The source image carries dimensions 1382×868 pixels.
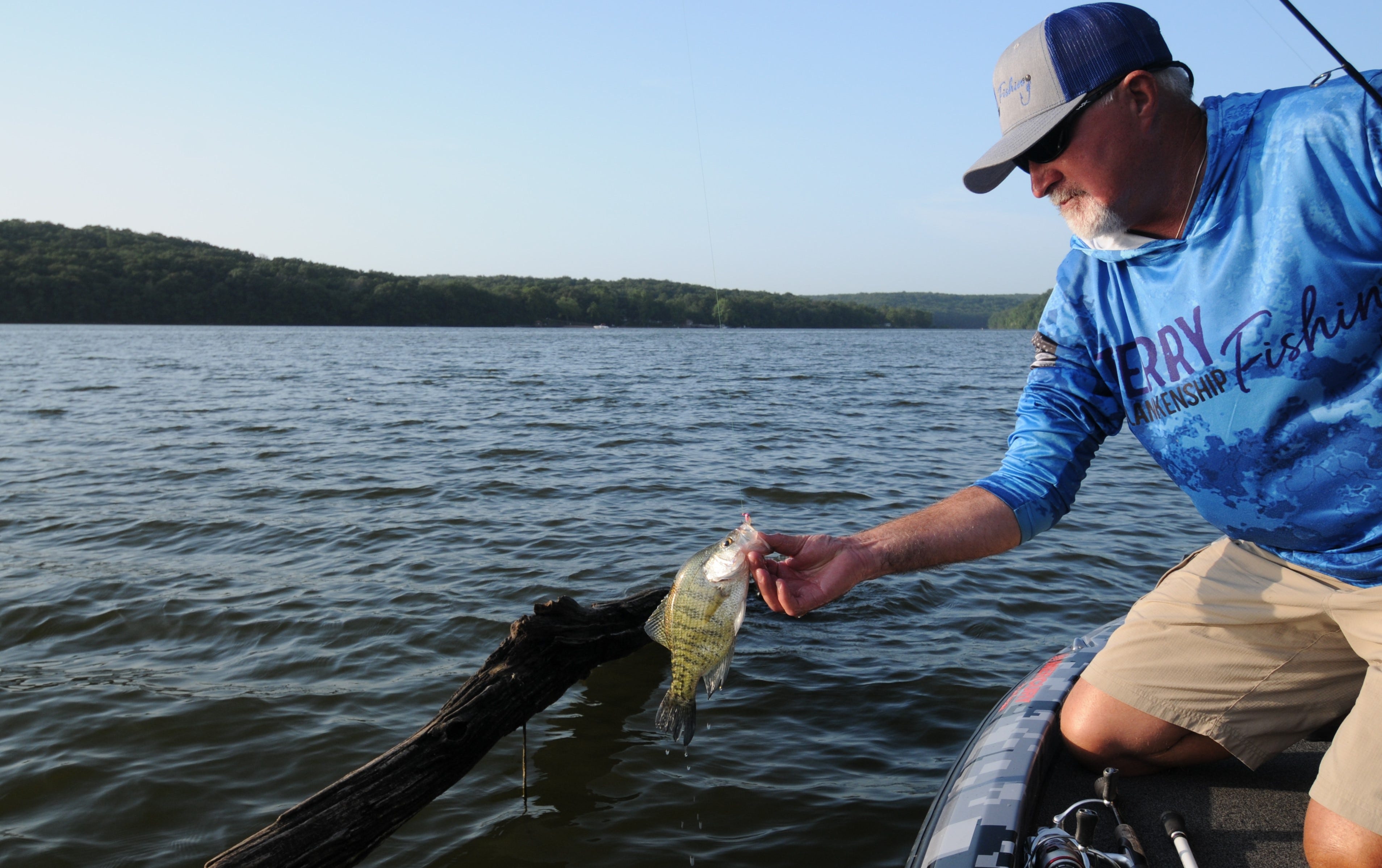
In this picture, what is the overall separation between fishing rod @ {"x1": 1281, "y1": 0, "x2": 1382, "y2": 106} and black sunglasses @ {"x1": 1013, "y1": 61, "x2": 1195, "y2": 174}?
0.35m

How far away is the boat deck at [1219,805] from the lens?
2885mm

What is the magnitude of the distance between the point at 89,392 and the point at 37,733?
21.2 meters

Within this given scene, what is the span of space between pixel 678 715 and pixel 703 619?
1.62ft

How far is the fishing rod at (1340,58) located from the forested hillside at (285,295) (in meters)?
56.4

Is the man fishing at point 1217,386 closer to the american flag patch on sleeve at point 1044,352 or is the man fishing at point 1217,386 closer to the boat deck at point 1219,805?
the american flag patch on sleeve at point 1044,352

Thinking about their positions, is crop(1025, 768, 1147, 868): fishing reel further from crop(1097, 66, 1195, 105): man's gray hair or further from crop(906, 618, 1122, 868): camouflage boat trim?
crop(1097, 66, 1195, 105): man's gray hair

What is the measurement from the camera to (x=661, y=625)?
315 centimetres

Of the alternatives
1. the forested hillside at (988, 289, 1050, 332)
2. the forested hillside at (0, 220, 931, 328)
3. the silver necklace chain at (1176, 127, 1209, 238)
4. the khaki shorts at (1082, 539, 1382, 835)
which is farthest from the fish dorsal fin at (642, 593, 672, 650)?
the forested hillside at (988, 289, 1050, 332)

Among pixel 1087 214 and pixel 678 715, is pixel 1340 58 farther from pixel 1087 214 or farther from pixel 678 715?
pixel 678 715

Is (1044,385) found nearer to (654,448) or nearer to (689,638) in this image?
(689,638)

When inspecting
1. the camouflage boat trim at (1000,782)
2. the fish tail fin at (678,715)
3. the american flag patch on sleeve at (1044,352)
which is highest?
the american flag patch on sleeve at (1044,352)

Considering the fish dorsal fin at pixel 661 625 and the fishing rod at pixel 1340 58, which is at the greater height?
the fishing rod at pixel 1340 58

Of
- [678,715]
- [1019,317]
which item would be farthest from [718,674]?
[1019,317]

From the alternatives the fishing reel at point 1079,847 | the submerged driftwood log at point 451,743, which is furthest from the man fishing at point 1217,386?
the submerged driftwood log at point 451,743
